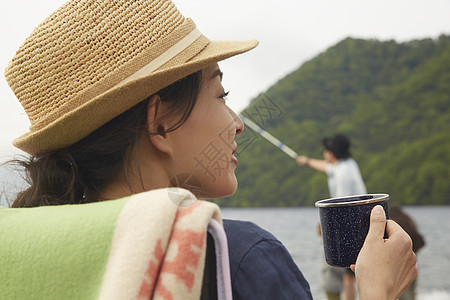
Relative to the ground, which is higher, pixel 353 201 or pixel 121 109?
pixel 121 109

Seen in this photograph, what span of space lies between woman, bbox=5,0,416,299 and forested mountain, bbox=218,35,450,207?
96.7 feet

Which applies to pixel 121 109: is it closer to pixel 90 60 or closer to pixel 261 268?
pixel 90 60

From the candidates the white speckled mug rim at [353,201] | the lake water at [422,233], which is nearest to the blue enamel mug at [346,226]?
the white speckled mug rim at [353,201]

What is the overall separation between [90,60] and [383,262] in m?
0.79

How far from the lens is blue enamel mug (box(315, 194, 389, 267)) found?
1.08 m

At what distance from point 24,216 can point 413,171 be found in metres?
41.6

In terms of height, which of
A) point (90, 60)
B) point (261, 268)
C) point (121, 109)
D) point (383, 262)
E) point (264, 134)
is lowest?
point (264, 134)

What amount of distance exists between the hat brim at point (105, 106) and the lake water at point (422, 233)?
9.35 metres

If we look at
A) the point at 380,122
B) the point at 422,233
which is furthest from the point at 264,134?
the point at 422,233

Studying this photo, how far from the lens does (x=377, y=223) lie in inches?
42.0

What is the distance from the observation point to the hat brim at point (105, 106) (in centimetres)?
103

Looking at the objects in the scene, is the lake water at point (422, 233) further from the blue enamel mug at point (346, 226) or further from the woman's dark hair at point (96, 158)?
the woman's dark hair at point (96, 158)

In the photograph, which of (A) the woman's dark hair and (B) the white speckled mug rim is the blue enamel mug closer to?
(B) the white speckled mug rim

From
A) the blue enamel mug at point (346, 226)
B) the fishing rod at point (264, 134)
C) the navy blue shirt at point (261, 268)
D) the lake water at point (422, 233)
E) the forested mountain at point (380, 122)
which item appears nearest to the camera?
the navy blue shirt at point (261, 268)
